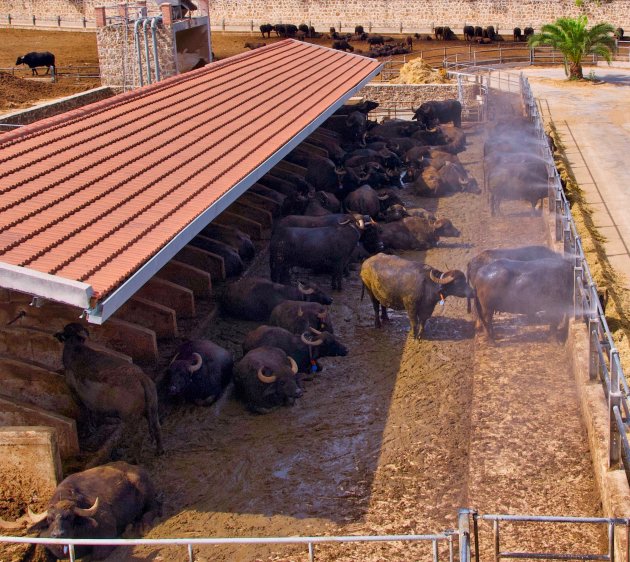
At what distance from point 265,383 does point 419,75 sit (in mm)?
28842

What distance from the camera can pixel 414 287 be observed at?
1540 cm

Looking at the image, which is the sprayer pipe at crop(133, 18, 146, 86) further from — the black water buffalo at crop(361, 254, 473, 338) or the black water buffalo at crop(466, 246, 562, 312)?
the black water buffalo at crop(466, 246, 562, 312)

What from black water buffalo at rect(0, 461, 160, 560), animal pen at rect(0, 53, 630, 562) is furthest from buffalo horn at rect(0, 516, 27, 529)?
animal pen at rect(0, 53, 630, 562)

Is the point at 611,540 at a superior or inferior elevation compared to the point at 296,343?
superior

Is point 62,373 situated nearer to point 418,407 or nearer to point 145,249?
point 145,249

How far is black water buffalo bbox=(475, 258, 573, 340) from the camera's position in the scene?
47.4ft

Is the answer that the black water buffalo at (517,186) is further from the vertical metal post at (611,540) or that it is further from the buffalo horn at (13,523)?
the buffalo horn at (13,523)

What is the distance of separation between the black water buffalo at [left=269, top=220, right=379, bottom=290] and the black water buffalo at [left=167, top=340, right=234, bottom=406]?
436cm

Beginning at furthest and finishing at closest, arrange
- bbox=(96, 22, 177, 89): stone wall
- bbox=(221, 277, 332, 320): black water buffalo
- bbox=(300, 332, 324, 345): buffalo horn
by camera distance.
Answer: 1. bbox=(96, 22, 177, 89): stone wall
2. bbox=(221, 277, 332, 320): black water buffalo
3. bbox=(300, 332, 324, 345): buffalo horn

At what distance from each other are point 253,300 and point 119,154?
10.8 feet

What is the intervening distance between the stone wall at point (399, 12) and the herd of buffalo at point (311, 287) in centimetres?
3528

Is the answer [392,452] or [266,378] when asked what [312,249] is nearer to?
[266,378]

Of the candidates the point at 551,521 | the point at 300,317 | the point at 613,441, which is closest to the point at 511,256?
the point at 300,317

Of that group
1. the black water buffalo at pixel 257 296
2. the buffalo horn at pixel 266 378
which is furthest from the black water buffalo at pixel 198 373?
→ the black water buffalo at pixel 257 296
